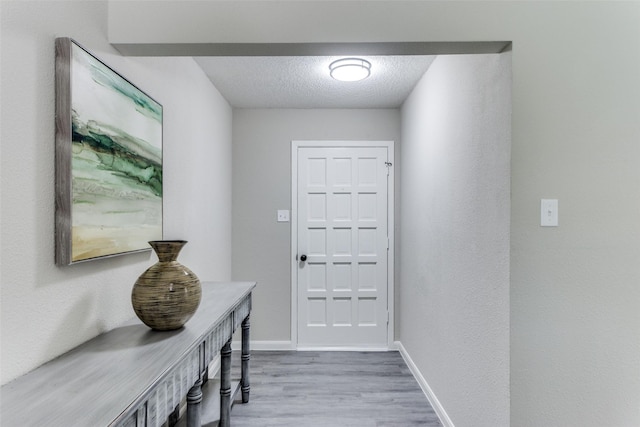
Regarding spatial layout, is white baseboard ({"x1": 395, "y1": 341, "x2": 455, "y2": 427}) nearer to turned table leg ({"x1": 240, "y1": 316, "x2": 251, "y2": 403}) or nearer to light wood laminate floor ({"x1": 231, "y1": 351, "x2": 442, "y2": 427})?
light wood laminate floor ({"x1": 231, "y1": 351, "x2": 442, "y2": 427})

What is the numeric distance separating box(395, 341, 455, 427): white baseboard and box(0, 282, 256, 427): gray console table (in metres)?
1.52

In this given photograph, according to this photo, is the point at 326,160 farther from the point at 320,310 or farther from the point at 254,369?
the point at 254,369

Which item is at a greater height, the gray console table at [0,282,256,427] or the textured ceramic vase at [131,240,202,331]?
the textured ceramic vase at [131,240,202,331]

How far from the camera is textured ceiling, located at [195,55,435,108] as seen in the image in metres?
2.43

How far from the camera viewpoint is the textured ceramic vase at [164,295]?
1.30 m

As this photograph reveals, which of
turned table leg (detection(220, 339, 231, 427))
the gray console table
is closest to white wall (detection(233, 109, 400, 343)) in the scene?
turned table leg (detection(220, 339, 231, 427))

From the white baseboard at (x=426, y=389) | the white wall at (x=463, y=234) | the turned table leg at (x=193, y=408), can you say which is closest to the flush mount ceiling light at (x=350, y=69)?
the white wall at (x=463, y=234)

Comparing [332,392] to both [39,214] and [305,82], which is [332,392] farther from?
[305,82]

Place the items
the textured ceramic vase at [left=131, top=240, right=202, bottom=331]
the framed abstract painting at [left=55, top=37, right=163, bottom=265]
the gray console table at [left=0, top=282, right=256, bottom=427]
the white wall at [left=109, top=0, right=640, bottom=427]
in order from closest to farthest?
the gray console table at [left=0, top=282, right=256, bottom=427], the framed abstract painting at [left=55, top=37, right=163, bottom=265], the textured ceramic vase at [left=131, top=240, right=202, bottom=331], the white wall at [left=109, top=0, right=640, bottom=427]

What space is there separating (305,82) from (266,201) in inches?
47.9

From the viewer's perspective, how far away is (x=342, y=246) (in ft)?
11.4

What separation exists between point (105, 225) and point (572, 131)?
1.89 meters

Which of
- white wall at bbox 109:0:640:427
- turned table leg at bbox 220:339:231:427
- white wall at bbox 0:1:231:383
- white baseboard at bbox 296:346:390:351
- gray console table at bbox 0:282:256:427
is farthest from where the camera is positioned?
white baseboard at bbox 296:346:390:351

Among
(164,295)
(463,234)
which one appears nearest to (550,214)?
(463,234)
